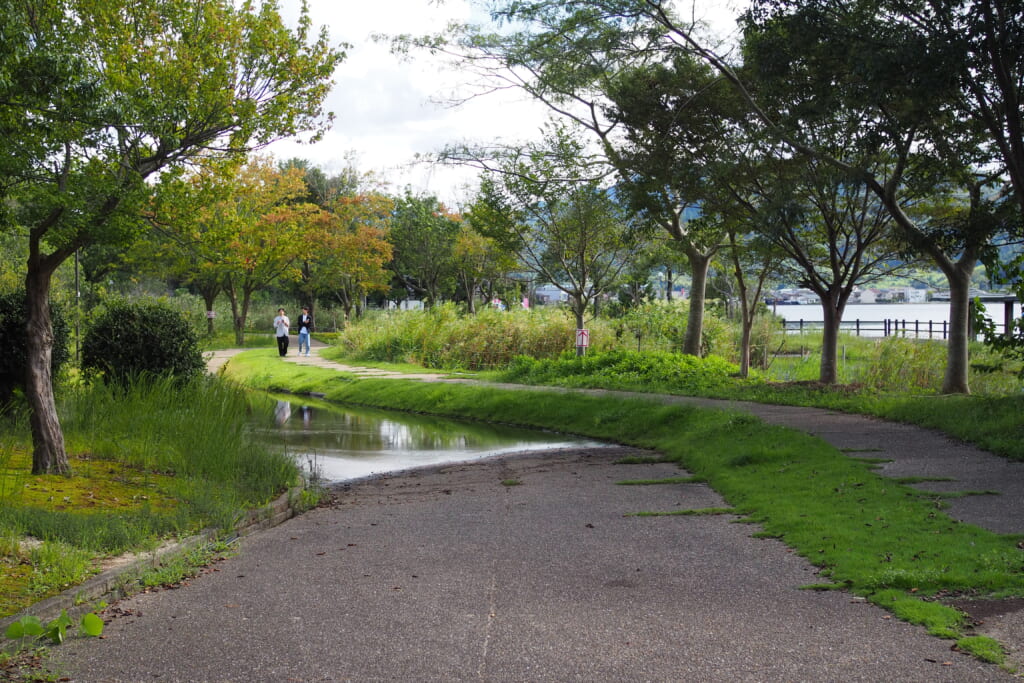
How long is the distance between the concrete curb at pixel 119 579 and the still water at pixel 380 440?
3.89 meters

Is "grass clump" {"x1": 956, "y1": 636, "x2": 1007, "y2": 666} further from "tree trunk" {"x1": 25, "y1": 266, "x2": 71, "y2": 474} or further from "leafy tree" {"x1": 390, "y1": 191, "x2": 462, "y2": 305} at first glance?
"leafy tree" {"x1": 390, "y1": 191, "x2": 462, "y2": 305}

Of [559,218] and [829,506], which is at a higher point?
[559,218]

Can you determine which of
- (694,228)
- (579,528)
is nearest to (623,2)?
(694,228)

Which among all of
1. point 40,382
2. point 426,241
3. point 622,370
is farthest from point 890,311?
point 40,382

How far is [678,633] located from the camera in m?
4.99

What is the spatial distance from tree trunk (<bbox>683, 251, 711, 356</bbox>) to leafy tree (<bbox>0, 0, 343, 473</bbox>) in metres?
12.2

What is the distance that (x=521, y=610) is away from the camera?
5.45 m

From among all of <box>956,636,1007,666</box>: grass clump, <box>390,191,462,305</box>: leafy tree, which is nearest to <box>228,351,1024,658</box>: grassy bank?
<box>956,636,1007,666</box>: grass clump

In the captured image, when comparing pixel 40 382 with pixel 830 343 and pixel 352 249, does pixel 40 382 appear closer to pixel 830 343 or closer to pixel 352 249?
pixel 830 343

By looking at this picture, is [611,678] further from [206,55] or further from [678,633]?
[206,55]

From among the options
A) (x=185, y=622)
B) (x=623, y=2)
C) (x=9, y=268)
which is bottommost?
(x=185, y=622)

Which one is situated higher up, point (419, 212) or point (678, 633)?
point (419, 212)

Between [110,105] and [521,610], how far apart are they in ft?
17.3

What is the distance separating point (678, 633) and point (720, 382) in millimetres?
14694
